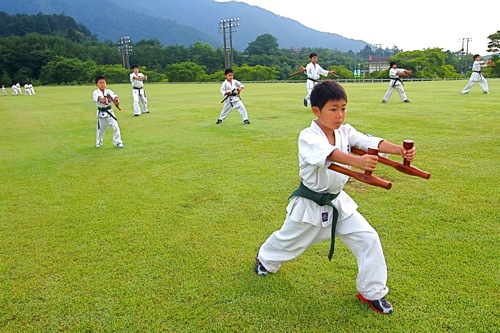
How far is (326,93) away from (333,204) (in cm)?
90

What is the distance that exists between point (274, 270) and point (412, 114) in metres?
11.3

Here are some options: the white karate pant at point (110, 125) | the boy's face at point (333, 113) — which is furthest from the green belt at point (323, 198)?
the white karate pant at point (110, 125)

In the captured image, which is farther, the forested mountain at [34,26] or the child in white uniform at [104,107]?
the forested mountain at [34,26]

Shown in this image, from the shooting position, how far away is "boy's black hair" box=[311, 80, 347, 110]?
9.43 feet

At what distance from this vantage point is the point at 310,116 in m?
14.4

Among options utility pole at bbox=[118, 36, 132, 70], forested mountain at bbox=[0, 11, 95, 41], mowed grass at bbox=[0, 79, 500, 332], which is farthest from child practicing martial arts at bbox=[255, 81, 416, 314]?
forested mountain at bbox=[0, 11, 95, 41]

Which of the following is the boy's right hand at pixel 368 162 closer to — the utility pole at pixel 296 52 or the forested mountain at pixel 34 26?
the utility pole at pixel 296 52

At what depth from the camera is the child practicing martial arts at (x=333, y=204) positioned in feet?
9.61

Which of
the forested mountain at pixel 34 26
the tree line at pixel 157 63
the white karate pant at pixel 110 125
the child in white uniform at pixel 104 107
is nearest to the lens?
the child in white uniform at pixel 104 107

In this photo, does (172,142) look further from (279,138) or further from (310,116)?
(310,116)

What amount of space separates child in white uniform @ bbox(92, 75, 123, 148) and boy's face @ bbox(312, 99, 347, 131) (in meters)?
8.33

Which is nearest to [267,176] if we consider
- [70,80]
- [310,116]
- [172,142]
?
[172,142]

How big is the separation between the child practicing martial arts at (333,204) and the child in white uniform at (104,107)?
8.22 metres

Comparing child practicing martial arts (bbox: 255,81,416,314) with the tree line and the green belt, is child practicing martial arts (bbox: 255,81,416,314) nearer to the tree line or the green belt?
the green belt
